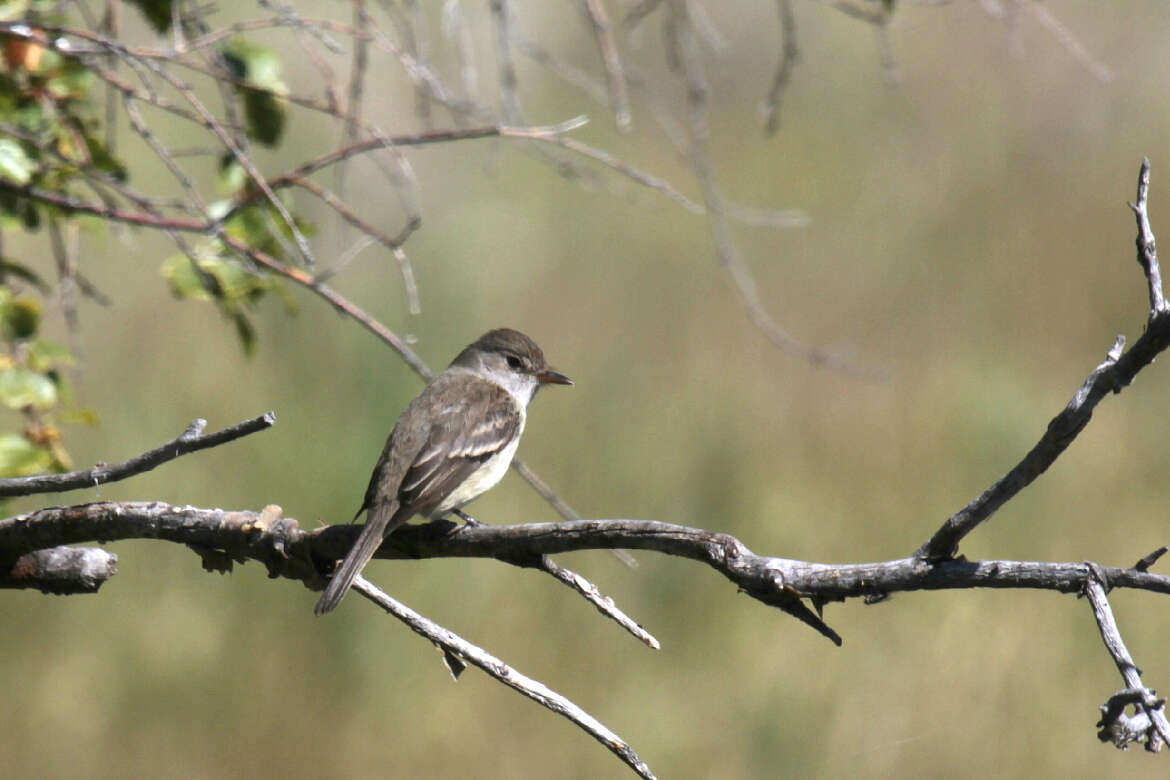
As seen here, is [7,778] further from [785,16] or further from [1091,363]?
[1091,363]

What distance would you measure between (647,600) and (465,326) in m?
2.17

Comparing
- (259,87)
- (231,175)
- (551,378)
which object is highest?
(551,378)

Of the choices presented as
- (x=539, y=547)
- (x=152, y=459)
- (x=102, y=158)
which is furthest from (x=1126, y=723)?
(x=102, y=158)

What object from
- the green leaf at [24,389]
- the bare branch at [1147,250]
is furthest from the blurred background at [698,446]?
the bare branch at [1147,250]

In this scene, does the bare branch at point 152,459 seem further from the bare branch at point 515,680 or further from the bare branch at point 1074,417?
the bare branch at point 1074,417

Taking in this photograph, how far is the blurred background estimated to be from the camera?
5238 millimetres

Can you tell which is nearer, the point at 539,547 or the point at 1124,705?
the point at 1124,705

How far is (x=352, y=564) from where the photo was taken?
2.89 meters

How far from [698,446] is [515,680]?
4.32 m

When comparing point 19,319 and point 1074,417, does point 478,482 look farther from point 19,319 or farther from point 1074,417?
point 1074,417

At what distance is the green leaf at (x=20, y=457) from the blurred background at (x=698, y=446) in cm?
83

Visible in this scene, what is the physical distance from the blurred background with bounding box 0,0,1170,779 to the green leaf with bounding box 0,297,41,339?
0.55m

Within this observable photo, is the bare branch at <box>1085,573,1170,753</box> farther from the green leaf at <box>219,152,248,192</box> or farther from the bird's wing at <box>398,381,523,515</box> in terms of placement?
the bird's wing at <box>398,381,523,515</box>

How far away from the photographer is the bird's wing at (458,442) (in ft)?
14.1
